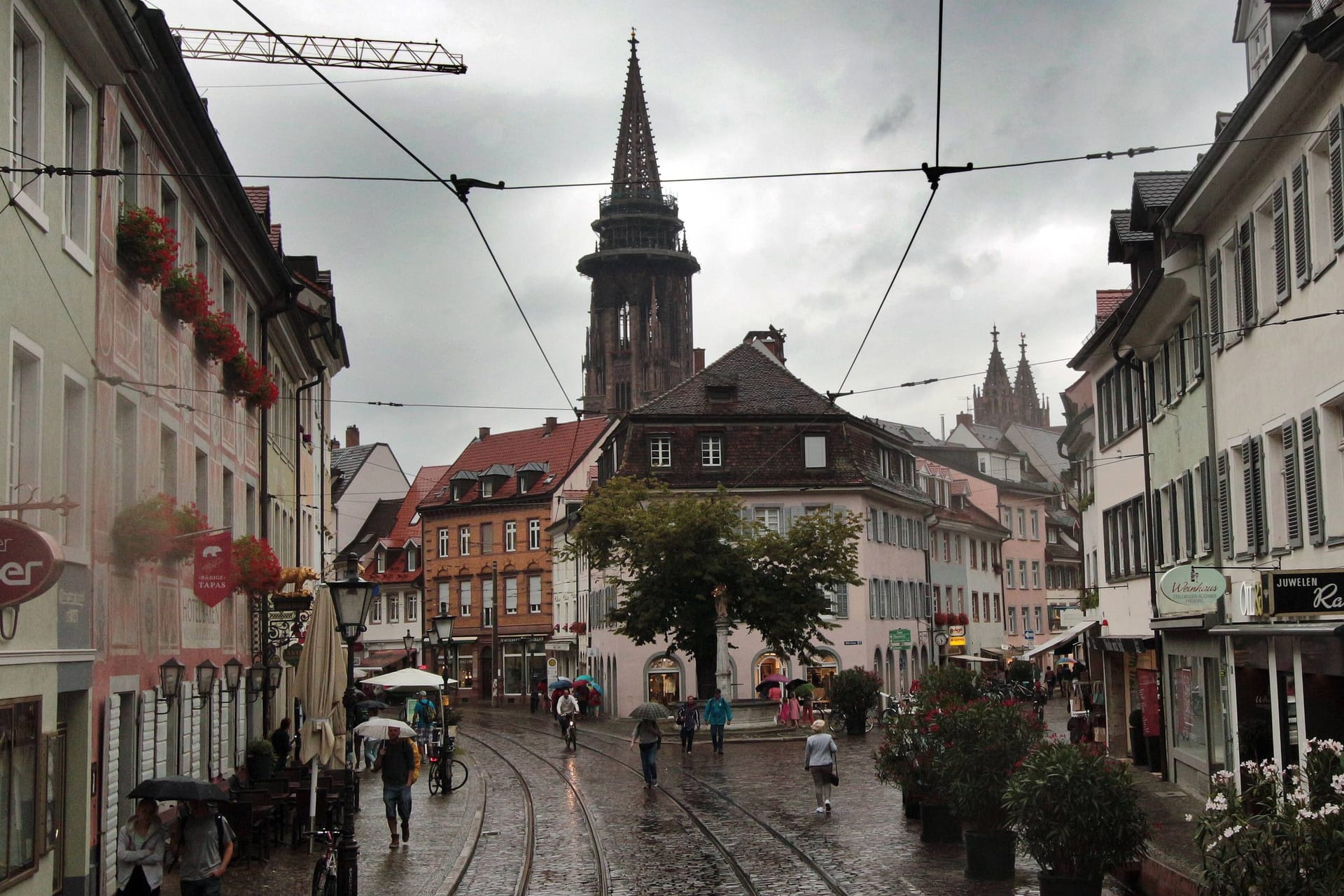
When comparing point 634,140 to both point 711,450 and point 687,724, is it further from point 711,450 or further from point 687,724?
point 687,724

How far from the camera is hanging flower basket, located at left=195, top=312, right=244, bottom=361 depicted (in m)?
21.2

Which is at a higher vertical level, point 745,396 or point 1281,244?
point 745,396

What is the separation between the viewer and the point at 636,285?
511 ft

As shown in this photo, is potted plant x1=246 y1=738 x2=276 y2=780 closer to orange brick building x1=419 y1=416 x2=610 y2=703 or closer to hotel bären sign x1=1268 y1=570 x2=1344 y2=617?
hotel bären sign x1=1268 y1=570 x2=1344 y2=617

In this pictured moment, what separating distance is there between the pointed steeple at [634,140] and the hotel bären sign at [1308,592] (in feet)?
473

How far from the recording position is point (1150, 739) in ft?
97.2

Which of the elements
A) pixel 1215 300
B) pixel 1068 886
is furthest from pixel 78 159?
pixel 1215 300

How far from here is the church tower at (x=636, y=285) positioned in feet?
501

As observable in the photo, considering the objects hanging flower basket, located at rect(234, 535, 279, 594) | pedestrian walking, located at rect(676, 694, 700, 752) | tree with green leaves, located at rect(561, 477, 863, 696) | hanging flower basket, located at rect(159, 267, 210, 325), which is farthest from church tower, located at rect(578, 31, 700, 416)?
hanging flower basket, located at rect(159, 267, 210, 325)

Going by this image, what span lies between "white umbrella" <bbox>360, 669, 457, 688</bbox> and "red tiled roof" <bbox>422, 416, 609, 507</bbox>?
45.2 meters

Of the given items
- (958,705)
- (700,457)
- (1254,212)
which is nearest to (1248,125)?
(1254,212)

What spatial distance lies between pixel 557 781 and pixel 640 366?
121 metres

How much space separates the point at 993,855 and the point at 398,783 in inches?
322

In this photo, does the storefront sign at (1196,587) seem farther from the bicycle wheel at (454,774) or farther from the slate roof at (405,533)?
the slate roof at (405,533)
